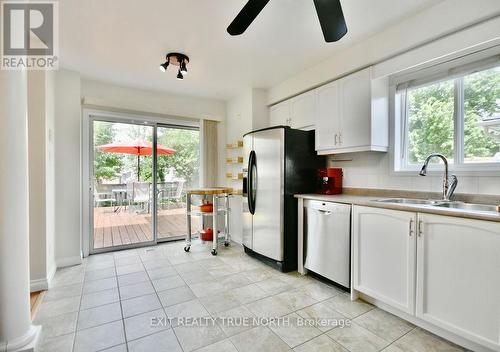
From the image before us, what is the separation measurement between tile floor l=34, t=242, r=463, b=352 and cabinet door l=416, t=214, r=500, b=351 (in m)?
0.22

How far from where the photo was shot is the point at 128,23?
2109 mm

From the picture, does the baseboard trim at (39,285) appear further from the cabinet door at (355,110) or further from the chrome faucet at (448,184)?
the chrome faucet at (448,184)

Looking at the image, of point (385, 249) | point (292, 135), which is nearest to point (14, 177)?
point (292, 135)

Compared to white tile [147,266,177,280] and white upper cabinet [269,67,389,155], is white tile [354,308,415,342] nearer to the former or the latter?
white upper cabinet [269,67,389,155]

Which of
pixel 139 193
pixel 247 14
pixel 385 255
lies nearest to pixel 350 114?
pixel 385 255

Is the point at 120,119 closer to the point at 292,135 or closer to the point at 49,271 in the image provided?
the point at 49,271

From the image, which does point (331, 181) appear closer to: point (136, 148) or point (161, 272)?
point (161, 272)

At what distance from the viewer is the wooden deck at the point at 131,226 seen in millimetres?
3689

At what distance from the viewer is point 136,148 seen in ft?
12.6

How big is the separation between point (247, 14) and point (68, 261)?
342 centimetres

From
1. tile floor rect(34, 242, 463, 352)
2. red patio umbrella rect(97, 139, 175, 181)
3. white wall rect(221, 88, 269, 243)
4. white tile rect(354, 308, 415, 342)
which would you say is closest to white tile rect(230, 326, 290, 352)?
tile floor rect(34, 242, 463, 352)

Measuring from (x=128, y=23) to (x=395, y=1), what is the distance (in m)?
2.18

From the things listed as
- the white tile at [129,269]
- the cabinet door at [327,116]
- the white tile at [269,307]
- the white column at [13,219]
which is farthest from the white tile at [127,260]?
the cabinet door at [327,116]

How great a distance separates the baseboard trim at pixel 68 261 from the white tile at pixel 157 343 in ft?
6.58
